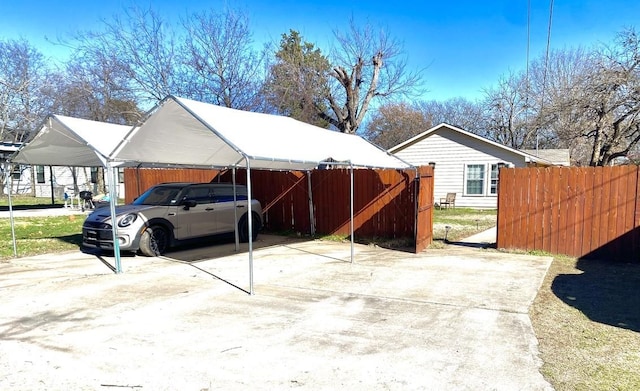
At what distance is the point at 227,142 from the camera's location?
5410 millimetres

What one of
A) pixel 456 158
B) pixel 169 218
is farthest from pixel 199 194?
pixel 456 158

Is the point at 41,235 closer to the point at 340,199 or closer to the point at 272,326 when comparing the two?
the point at 340,199

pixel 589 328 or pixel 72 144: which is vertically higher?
pixel 72 144

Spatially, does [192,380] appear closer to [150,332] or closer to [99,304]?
[150,332]

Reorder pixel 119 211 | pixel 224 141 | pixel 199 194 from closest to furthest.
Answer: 1. pixel 224 141
2. pixel 119 211
3. pixel 199 194

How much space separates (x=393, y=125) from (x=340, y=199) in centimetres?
3280

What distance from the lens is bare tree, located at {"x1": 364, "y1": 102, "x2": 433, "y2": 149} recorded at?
41.7 m

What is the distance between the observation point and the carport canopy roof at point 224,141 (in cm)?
593

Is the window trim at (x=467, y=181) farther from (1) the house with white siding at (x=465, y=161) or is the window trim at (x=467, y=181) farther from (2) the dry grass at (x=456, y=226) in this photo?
(2) the dry grass at (x=456, y=226)

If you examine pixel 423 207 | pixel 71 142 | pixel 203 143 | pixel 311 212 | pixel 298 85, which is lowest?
pixel 311 212

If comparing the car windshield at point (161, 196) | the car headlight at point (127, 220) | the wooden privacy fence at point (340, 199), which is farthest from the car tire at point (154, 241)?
the wooden privacy fence at point (340, 199)

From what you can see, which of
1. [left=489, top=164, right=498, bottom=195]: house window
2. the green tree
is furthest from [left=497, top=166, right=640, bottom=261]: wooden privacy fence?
the green tree

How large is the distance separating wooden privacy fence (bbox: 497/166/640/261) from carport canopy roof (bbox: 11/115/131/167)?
8.03 meters

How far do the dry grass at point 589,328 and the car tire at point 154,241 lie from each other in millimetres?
7131
